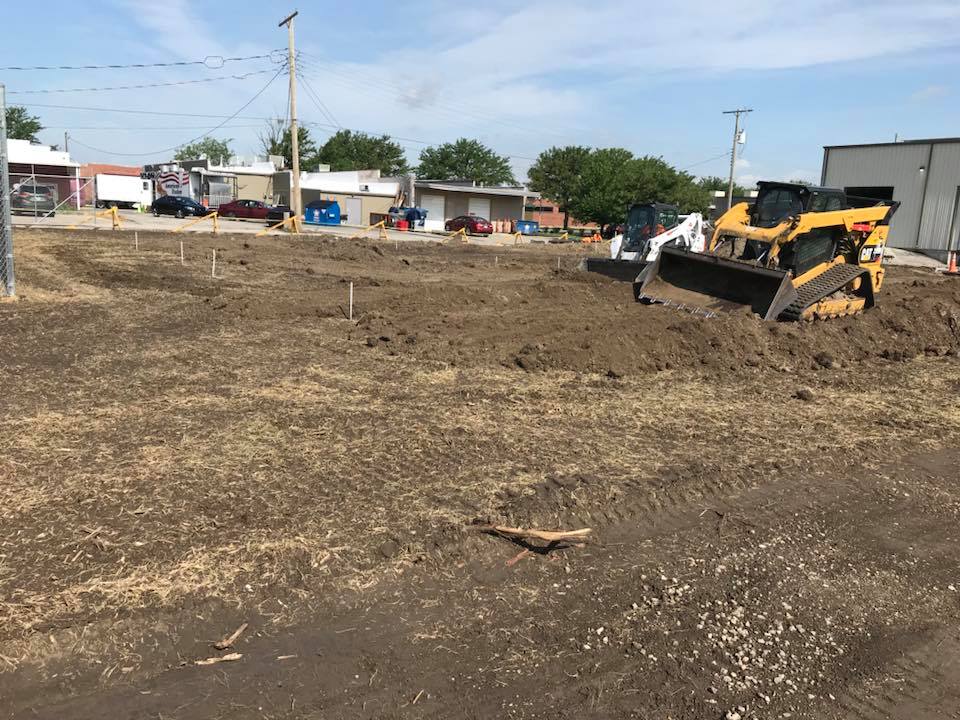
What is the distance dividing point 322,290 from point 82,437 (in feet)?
33.9

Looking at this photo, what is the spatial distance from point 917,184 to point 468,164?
73.7 meters

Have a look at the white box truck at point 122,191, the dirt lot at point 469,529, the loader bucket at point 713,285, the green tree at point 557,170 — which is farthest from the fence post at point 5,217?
the green tree at point 557,170

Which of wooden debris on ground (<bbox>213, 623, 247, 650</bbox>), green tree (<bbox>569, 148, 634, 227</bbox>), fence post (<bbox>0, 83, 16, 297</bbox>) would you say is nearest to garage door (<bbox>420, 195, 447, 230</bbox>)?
green tree (<bbox>569, 148, 634, 227</bbox>)

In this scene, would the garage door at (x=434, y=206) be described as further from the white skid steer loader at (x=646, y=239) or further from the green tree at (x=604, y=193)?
the white skid steer loader at (x=646, y=239)

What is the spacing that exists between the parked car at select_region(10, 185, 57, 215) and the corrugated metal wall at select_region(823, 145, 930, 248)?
44044 mm

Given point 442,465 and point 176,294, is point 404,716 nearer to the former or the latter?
point 442,465

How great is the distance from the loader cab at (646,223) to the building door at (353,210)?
1506 inches

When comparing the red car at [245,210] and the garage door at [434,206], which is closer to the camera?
the red car at [245,210]

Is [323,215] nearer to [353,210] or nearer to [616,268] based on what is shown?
[353,210]

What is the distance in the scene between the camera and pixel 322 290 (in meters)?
16.2

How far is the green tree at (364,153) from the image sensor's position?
356 ft

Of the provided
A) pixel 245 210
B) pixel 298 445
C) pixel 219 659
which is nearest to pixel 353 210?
pixel 245 210

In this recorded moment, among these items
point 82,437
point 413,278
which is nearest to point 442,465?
point 82,437

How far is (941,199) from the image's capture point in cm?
3825
